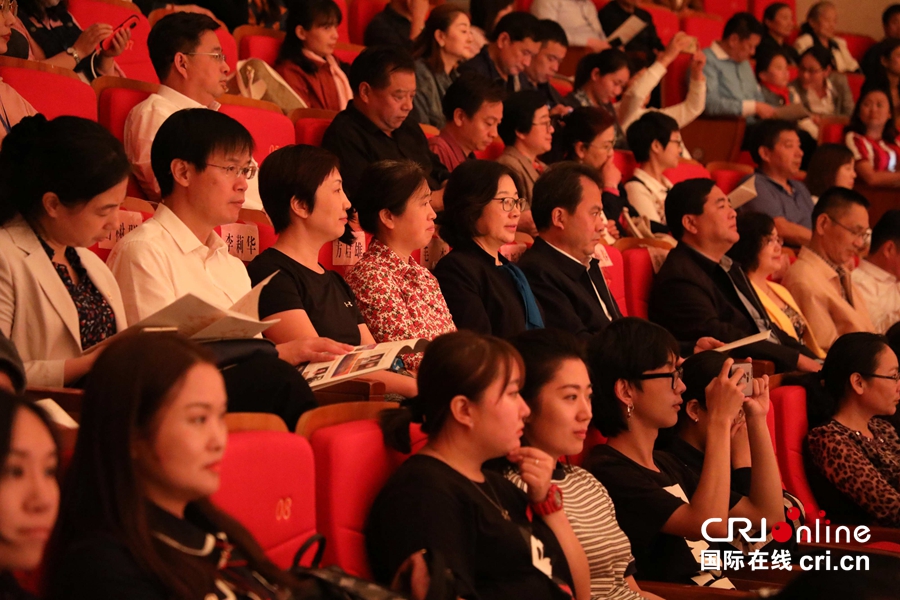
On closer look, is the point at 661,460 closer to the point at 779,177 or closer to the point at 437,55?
the point at 437,55

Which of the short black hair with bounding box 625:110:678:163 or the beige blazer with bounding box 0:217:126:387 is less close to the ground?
the beige blazer with bounding box 0:217:126:387

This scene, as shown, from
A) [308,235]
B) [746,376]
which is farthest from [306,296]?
[746,376]

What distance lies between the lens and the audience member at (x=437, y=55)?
4.71 m

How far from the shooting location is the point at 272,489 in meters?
1.53

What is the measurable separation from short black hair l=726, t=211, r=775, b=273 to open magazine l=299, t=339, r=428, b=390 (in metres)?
2.47

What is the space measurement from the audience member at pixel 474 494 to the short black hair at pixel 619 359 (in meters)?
0.59

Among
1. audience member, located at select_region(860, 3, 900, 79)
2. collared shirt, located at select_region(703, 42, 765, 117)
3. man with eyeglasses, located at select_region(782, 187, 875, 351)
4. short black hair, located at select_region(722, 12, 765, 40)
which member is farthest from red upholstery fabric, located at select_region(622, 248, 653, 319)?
audience member, located at select_region(860, 3, 900, 79)

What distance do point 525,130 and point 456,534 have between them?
115 inches

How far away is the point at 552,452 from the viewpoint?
2111 millimetres

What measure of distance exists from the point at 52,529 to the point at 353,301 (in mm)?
1488

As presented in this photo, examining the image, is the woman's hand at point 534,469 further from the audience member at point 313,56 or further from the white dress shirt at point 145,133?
the audience member at point 313,56

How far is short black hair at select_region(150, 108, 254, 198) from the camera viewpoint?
2.36 meters

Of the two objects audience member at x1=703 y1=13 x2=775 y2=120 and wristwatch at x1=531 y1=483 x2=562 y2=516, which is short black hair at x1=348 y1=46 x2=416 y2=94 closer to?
wristwatch at x1=531 y1=483 x2=562 y2=516

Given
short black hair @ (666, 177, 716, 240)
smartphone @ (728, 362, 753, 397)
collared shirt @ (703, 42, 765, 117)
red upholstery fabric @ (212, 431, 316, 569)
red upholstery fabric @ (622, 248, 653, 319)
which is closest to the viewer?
red upholstery fabric @ (212, 431, 316, 569)
